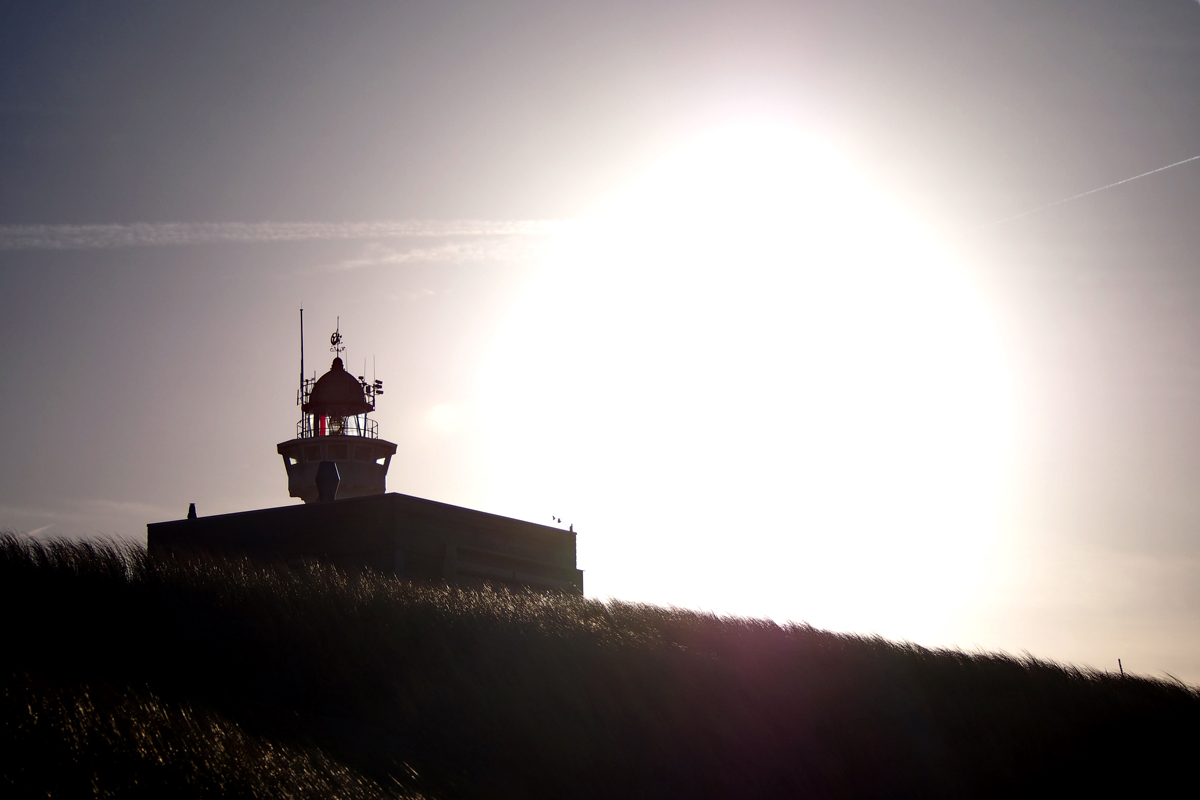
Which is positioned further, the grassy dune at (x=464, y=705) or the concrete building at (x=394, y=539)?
the concrete building at (x=394, y=539)

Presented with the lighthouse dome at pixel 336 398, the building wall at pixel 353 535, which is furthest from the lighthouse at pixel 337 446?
the building wall at pixel 353 535

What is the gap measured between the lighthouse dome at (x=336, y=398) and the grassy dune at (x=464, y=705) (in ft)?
97.3

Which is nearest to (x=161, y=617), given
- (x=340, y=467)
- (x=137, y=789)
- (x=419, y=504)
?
(x=137, y=789)

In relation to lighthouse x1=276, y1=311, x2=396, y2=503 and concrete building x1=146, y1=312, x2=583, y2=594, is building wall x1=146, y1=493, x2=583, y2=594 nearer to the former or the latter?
concrete building x1=146, y1=312, x2=583, y2=594

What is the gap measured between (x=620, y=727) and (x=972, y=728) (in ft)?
19.8

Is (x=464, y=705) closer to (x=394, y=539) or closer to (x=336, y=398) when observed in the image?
(x=394, y=539)

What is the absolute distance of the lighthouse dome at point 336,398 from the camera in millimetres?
42688

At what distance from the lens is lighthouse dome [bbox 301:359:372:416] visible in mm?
42688

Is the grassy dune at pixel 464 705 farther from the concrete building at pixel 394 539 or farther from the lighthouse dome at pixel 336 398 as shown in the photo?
the lighthouse dome at pixel 336 398

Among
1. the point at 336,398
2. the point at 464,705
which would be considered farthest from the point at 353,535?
the point at 336,398

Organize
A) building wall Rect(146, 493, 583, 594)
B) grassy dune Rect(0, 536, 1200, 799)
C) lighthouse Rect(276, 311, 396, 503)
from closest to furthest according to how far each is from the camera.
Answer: grassy dune Rect(0, 536, 1200, 799)
building wall Rect(146, 493, 583, 594)
lighthouse Rect(276, 311, 396, 503)

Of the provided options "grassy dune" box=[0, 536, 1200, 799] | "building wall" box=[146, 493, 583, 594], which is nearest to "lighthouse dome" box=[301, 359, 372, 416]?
"building wall" box=[146, 493, 583, 594]

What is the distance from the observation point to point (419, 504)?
2292 centimetres

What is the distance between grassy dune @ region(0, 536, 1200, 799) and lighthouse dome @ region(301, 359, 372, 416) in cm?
2966
